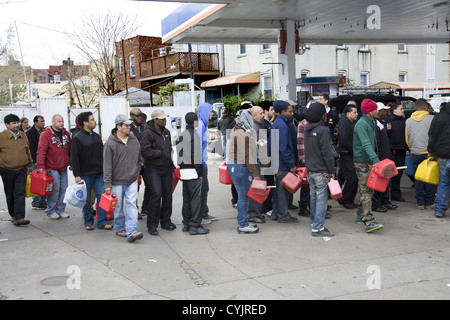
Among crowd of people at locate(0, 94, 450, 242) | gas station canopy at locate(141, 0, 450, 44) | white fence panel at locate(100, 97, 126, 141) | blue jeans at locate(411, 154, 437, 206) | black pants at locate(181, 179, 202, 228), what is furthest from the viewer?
white fence panel at locate(100, 97, 126, 141)

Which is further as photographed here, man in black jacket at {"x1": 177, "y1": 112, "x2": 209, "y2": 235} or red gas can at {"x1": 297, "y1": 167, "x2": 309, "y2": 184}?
red gas can at {"x1": 297, "y1": 167, "x2": 309, "y2": 184}

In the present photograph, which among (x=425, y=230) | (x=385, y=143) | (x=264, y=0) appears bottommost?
(x=425, y=230)

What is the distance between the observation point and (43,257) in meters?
6.00

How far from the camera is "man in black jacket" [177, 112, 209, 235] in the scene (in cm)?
688

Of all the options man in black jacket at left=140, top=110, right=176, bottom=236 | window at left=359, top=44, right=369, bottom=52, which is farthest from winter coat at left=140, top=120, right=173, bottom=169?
window at left=359, top=44, right=369, bottom=52

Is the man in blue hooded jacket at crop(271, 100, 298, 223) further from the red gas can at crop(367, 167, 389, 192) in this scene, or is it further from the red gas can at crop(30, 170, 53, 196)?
the red gas can at crop(30, 170, 53, 196)

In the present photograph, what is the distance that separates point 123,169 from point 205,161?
4.34 ft

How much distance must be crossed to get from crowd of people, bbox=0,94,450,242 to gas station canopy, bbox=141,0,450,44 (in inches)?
130

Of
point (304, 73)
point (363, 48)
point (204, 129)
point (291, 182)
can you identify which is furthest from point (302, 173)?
point (363, 48)

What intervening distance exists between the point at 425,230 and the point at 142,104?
89.6 ft

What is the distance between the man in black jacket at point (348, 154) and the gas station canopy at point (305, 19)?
3.54 metres

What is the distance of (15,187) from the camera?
25.1 ft
